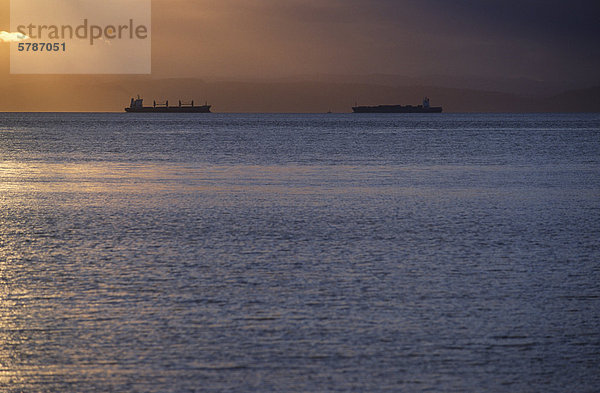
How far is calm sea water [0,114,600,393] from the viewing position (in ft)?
27.6

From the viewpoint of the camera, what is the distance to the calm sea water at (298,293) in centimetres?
840

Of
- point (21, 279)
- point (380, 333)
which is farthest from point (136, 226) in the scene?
point (380, 333)

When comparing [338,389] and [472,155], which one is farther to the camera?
[472,155]

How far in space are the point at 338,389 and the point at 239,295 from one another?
426 centimetres

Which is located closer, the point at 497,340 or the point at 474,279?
the point at 497,340

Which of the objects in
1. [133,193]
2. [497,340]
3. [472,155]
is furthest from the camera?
[472,155]

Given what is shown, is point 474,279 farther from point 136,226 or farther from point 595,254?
point 136,226

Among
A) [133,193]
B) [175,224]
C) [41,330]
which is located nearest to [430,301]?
[41,330]

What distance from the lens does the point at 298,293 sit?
12031 mm

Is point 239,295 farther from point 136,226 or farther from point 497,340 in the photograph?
point 136,226

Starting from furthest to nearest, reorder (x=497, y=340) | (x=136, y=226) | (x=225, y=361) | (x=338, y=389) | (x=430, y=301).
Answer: (x=136, y=226) → (x=430, y=301) → (x=497, y=340) → (x=225, y=361) → (x=338, y=389)

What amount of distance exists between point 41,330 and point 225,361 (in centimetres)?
267

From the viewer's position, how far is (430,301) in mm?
11633

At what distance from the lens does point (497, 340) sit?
9.63 metres
